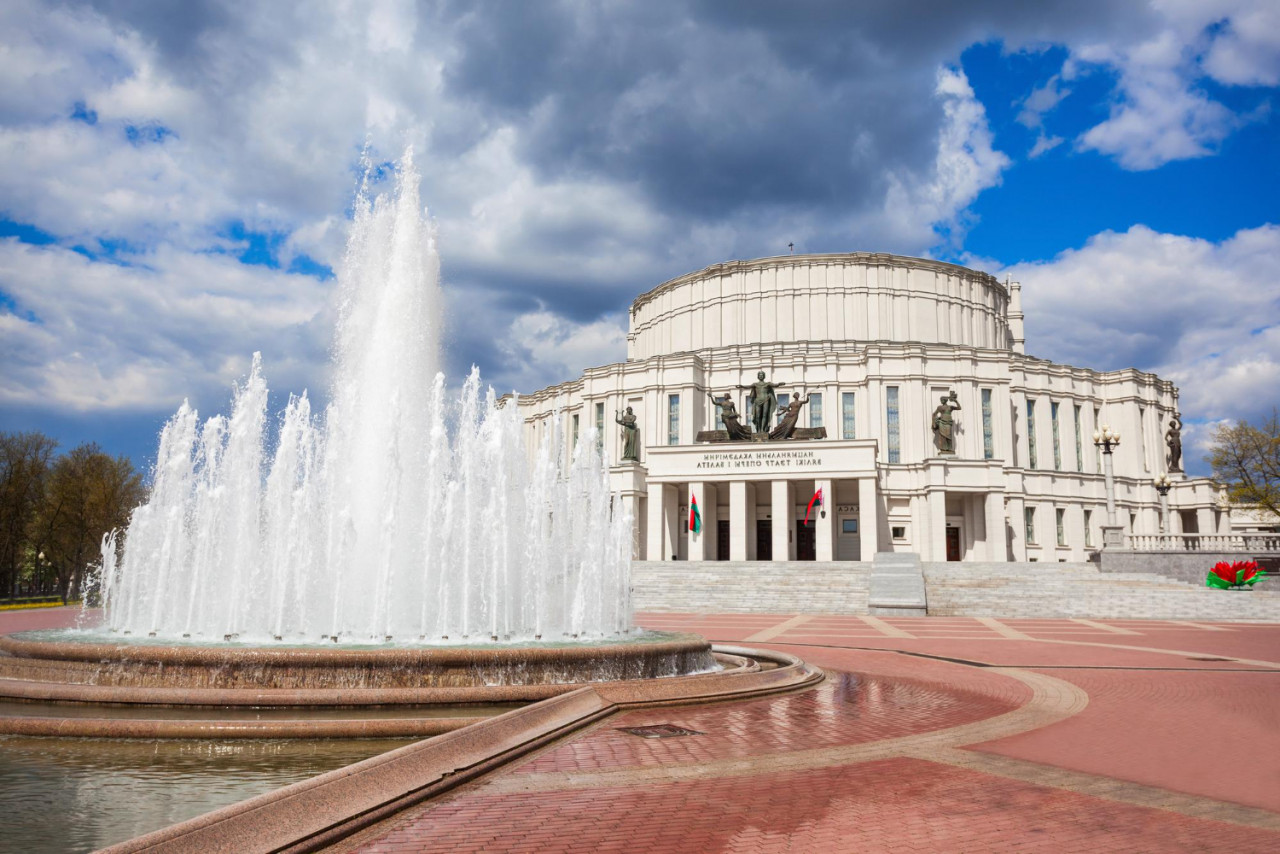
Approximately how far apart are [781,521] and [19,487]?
38.9 m

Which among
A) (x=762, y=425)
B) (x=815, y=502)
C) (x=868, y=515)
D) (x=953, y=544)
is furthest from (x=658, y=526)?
(x=953, y=544)

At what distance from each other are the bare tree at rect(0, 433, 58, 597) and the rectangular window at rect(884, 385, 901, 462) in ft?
154

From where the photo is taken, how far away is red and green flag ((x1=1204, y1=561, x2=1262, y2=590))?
29.0m

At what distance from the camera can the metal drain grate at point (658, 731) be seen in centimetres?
772

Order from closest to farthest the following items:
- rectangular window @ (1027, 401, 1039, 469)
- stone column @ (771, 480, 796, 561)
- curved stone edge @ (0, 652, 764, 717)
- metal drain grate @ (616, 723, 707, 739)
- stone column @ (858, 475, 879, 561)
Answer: metal drain grate @ (616, 723, 707, 739) → curved stone edge @ (0, 652, 764, 717) → stone column @ (858, 475, 879, 561) → stone column @ (771, 480, 796, 561) → rectangular window @ (1027, 401, 1039, 469)

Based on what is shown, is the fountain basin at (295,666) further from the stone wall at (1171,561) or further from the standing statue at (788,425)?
the standing statue at (788,425)

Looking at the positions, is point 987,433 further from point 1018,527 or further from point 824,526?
point 824,526

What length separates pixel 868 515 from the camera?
139 ft

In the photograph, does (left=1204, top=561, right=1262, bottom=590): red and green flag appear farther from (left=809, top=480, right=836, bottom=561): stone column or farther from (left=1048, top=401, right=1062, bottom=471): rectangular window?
(left=1048, top=401, right=1062, bottom=471): rectangular window

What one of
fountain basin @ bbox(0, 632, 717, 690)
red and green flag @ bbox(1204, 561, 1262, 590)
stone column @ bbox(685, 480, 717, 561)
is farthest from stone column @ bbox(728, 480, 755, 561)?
fountain basin @ bbox(0, 632, 717, 690)

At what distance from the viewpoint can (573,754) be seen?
6.98 meters

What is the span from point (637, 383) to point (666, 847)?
49.4 metres

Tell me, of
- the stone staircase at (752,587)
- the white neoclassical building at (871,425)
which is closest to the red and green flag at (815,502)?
the white neoclassical building at (871,425)

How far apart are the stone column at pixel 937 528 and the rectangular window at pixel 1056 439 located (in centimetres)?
1213
